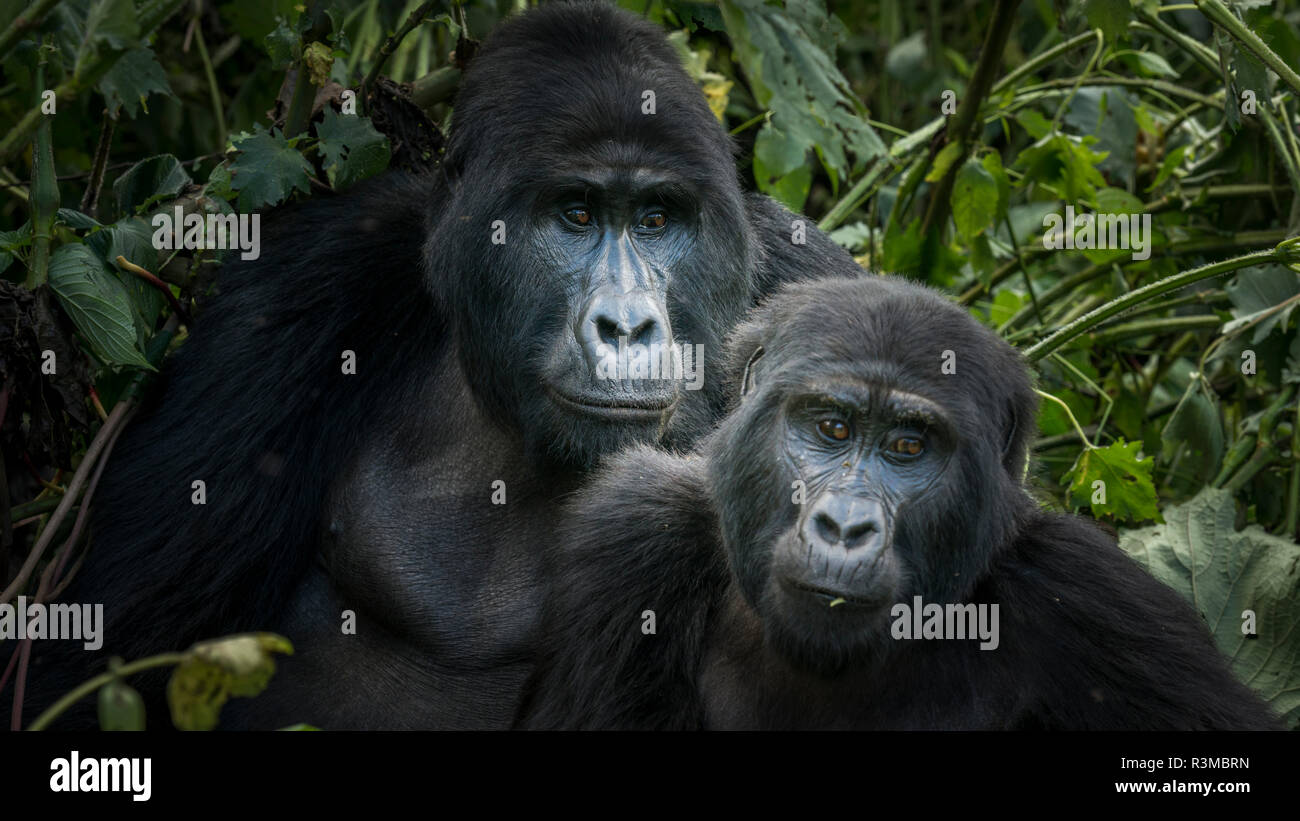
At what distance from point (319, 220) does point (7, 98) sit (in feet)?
7.68

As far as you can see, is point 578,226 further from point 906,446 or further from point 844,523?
point 844,523

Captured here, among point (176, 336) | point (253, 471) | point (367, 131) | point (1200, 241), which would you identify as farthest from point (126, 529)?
point (1200, 241)

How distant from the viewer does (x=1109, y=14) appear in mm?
4715

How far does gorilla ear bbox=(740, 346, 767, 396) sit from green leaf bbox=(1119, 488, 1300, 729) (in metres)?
1.53

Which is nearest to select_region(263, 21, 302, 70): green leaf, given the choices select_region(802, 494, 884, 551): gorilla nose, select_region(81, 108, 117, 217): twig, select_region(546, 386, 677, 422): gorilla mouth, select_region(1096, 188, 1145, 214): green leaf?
select_region(81, 108, 117, 217): twig

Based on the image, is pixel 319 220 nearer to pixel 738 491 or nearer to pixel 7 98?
pixel 738 491

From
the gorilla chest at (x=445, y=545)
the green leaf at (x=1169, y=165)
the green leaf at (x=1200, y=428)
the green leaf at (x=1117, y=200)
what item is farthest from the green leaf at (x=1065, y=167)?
the gorilla chest at (x=445, y=545)

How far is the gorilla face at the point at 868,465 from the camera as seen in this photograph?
3279 millimetres

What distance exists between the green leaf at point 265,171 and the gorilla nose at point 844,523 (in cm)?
207

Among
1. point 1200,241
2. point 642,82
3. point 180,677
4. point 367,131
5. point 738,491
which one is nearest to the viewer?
point 180,677

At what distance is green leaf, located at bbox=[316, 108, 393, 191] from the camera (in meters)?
4.70

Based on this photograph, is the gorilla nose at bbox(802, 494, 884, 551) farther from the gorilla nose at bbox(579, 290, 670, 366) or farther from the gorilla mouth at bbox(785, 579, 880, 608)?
the gorilla nose at bbox(579, 290, 670, 366)
